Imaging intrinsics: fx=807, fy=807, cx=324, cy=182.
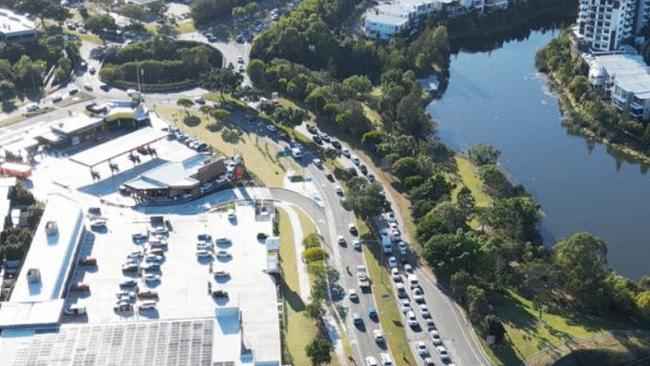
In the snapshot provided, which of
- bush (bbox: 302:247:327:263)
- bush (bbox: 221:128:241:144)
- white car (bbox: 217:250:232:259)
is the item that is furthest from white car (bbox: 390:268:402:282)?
bush (bbox: 221:128:241:144)

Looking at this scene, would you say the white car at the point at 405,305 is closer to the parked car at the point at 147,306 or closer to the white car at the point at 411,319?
the white car at the point at 411,319

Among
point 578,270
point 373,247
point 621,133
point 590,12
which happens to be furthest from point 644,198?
point 590,12

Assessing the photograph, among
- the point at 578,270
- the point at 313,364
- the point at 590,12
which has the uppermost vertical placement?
the point at 590,12

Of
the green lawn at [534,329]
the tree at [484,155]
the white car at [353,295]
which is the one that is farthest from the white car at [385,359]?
the tree at [484,155]

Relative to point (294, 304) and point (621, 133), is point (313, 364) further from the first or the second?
point (621, 133)

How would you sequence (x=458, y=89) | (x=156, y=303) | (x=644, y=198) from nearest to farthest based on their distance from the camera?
(x=156, y=303)
(x=644, y=198)
(x=458, y=89)

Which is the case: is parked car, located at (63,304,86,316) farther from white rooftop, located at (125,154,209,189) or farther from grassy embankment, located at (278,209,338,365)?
white rooftop, located at (125,154,209,189)
